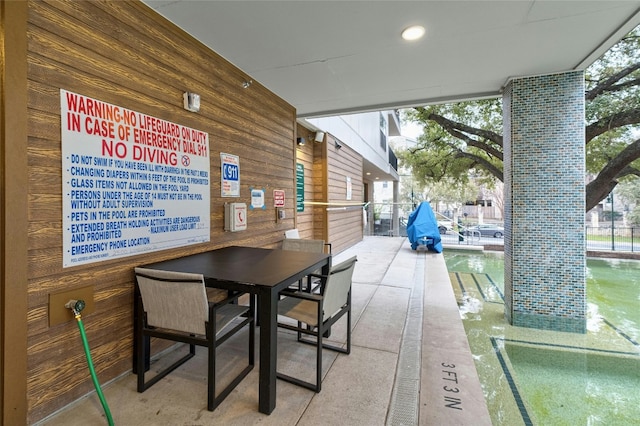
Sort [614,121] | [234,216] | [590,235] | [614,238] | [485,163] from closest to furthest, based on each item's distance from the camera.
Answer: [234,216], [614,121], [485,163], [614,238], [590,235]

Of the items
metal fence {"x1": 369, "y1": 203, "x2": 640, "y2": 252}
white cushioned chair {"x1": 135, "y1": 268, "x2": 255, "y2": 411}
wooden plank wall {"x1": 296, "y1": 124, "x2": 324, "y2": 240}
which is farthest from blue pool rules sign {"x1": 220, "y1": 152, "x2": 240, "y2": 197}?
metal fence {"x1": 369, "y1": 203, "x2": 640, "y2": 252}

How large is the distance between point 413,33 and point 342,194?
17.4 ft

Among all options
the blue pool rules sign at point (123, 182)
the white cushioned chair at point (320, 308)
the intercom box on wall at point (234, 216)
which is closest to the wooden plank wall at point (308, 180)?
the intercom box on wall at point (234, 216)

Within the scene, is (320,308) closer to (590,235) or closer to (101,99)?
(101,99)

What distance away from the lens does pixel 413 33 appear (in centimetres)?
260

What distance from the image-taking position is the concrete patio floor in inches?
68.8

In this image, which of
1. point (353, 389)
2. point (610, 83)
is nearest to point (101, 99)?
point (353, 389)

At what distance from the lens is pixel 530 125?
349 cm

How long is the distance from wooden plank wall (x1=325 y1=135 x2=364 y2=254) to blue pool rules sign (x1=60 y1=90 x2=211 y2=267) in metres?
4.19

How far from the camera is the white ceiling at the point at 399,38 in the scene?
2258mm

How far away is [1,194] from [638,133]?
11.6m

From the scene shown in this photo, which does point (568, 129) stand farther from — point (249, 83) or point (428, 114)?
point (428, 114)

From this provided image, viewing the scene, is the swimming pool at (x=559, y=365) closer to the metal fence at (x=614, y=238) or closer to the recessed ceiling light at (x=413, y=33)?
the recessed ceiling light at (x=413, y=33)

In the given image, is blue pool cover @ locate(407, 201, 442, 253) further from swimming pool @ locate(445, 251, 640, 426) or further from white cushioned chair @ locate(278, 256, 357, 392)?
white cushioned chair @ locate(278, 256, 357, 392)
